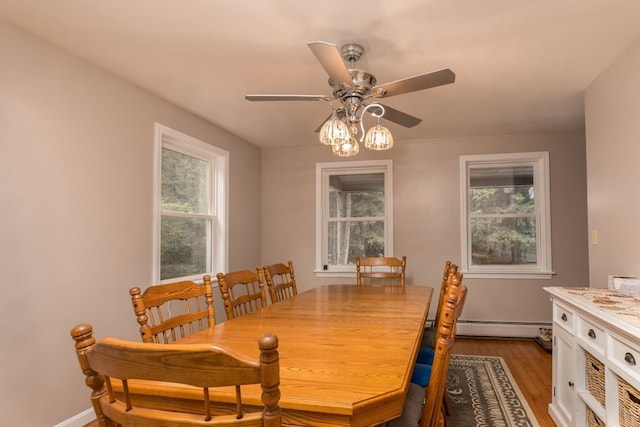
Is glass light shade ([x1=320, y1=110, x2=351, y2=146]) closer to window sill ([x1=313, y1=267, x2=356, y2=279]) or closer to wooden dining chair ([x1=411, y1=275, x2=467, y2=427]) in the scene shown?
wooden dining chair ([x1=411, y1=275, x2=467, y2=427])

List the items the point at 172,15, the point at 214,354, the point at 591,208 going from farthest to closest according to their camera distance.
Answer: the point at 591,208 < the point at 172,15 < the point at 214,354

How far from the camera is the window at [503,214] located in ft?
14.9

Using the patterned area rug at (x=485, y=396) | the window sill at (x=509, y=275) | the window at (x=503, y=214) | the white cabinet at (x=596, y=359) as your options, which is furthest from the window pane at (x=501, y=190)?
the white cabinet at (x=596, y=359)

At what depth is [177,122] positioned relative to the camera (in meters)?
3.51

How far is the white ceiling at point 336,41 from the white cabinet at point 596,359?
151cm

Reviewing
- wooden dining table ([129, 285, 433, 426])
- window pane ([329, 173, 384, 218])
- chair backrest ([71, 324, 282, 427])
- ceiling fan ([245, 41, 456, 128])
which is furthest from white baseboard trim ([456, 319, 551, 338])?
chair backrest ([71, 324, 282, 427])

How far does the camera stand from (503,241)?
466 centimetres

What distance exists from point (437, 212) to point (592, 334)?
9.14ft

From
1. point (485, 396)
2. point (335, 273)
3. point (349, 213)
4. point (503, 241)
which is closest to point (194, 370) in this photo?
point (485, 396)

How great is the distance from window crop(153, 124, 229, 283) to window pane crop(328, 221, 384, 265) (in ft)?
4.74

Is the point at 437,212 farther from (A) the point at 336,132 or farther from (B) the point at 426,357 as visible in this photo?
(A) the point at 336,132

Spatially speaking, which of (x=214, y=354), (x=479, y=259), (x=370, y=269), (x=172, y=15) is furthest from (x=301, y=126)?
(x=214, y=354)

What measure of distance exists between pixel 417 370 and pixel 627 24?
2.19 meters

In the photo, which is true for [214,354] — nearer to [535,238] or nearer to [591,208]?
[591,208]
